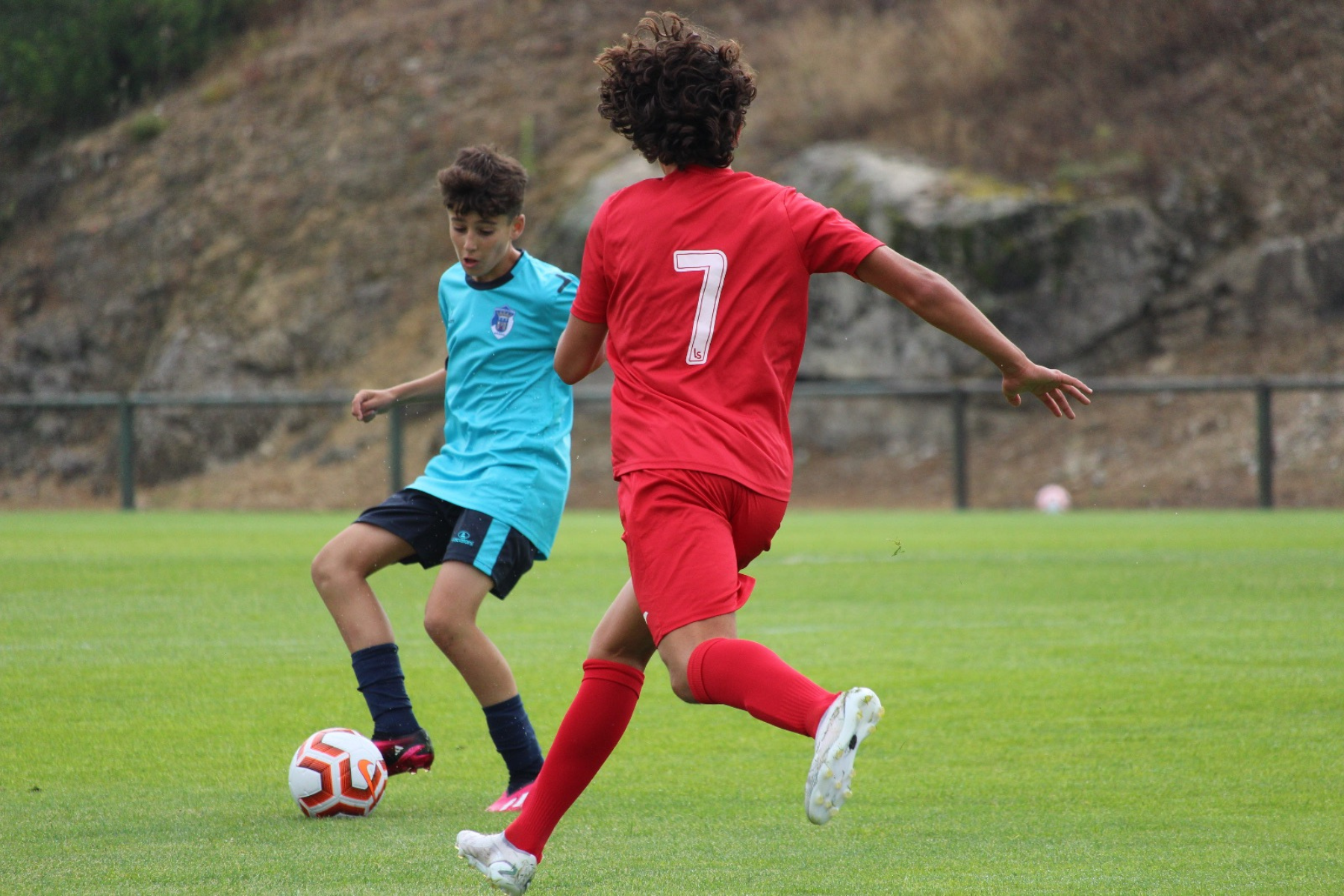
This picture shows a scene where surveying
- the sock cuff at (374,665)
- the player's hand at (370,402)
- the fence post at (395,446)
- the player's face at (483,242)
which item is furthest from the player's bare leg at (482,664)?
the fence post at (395,446)

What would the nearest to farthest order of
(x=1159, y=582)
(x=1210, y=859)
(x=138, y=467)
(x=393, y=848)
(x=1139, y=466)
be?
1. (x=1210, y=859)
2. (x=393, y=848)
3. (x=1159, y=582)
4. (x=1139, y=466)
5. (x=138, y=467)

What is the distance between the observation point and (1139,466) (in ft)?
69.8

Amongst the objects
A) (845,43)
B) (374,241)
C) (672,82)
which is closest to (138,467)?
(374,241)

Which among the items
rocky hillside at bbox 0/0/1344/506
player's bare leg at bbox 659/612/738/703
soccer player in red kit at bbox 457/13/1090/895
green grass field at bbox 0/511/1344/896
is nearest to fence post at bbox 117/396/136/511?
rocky hillside at bbox 0/0/1344/506

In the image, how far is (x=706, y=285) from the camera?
316 cm

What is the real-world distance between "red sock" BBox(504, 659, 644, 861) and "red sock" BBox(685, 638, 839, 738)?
1.28 ft

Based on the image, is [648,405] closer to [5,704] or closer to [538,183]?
[5,704]

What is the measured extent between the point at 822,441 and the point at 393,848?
785 inches

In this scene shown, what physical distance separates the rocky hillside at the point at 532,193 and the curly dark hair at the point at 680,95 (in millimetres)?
18460

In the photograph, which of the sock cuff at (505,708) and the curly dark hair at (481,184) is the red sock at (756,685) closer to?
the sock cuff at (505,708)

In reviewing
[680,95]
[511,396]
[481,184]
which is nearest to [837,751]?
[680,95]

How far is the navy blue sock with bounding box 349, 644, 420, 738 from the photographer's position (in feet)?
15.1

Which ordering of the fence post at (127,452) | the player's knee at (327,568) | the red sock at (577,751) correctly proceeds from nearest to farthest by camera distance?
the red sock at (577,751) < the player's knee at (327,568) < the fence post at (127,452)

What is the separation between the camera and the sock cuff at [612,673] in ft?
Answer: 11.1
